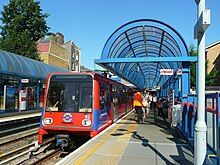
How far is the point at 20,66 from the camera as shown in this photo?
64.9ft

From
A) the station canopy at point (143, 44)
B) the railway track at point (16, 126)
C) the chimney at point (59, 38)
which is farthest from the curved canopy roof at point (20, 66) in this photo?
the chimney at point (59, 38)

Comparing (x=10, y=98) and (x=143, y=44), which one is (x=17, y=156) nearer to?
(x=10, y=98)

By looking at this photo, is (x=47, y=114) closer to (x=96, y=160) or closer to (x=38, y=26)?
(x=96, y=160)

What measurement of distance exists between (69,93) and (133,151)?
4.05 meters

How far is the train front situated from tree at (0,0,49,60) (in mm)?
29787

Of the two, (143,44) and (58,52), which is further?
(58,52)

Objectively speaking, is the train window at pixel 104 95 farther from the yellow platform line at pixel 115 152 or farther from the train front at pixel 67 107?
the yellow platform line at pixel 115 152

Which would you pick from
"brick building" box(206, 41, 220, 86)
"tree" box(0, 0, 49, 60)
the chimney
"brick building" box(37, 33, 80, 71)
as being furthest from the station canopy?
the chimney

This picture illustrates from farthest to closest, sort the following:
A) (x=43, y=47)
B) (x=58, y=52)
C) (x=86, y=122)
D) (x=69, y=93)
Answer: (x=58, y=52), (x=43, y=47), (x=69, y=93), (x=86, y=122)

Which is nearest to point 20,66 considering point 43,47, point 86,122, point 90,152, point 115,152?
point 86,122

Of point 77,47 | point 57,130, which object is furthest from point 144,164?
point 77,47

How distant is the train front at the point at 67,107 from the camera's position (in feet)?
38.3

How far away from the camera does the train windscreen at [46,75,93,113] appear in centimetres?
1198

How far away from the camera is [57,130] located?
38.7ft
